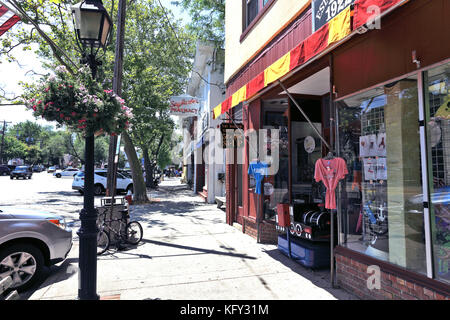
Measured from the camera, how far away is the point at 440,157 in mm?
3240

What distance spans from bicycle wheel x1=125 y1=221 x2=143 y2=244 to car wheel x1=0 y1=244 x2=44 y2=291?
96.2 inches

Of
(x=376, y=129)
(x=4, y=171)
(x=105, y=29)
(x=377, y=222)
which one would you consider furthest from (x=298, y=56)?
(x=4, y=171)

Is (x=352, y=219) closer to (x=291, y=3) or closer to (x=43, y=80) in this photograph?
(x=291, y=3)

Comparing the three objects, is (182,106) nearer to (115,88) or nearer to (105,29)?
(115,88)

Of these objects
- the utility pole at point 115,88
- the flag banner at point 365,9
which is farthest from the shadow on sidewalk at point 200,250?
the flag banner at point 365,9

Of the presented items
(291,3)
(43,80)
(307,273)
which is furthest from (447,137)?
(43,80)

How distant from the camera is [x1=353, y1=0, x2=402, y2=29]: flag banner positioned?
9.01 feet

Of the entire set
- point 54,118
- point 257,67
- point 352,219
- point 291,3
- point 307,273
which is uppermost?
point 291,3

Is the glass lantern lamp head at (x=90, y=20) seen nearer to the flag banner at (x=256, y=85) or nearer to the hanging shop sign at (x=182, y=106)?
the flag banner at (x=256, y=85)

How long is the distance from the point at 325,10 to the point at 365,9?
179cm

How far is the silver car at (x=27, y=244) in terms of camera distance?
415 centimetres

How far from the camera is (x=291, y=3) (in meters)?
5.91

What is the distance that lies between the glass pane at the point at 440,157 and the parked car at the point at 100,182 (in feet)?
56.6
